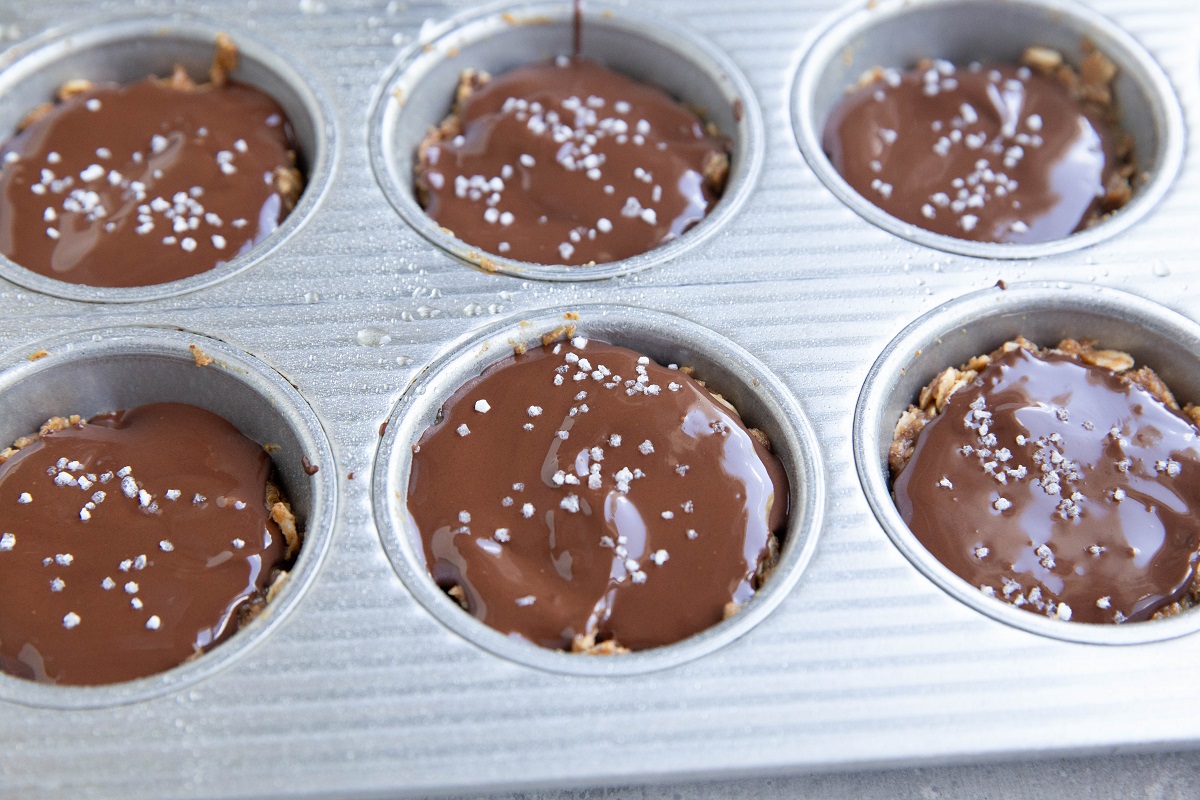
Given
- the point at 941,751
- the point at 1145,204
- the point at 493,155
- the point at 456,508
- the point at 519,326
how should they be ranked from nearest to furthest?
the point at 941,751 → the point at 456,508 → the point at 519,326 → the point at 1145,204 → the point at 493,155

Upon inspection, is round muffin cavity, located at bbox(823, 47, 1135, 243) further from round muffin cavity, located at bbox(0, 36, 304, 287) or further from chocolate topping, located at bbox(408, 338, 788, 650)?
round muffin cavity, located at bbox(0, 36, 304, 287)

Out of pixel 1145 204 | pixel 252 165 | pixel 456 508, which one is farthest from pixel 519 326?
pixel 1145 204

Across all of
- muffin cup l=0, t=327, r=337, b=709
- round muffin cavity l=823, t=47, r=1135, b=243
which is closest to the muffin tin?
muffin cup l=0, t=327, r=337, b=709

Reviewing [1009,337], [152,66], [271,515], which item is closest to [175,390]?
[271,515]

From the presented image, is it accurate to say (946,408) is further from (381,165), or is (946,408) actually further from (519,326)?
(381,165)

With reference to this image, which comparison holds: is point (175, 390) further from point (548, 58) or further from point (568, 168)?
point (548, 58)
